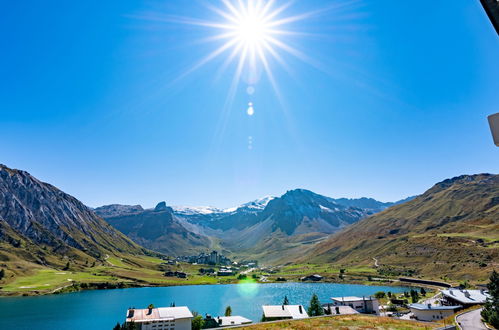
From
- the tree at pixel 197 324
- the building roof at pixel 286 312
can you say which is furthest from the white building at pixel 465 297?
the tree at pixel 197 324

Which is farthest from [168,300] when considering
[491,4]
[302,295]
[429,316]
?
[491,4]

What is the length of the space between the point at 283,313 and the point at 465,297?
191 feet

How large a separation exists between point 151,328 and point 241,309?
85184 mm

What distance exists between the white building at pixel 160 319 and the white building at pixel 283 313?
20.6m

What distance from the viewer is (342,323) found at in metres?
43.6

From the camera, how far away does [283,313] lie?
3049 inches

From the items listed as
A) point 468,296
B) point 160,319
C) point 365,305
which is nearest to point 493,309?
point 468,296

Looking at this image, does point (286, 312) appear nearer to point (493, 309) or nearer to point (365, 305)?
point (365, 305)

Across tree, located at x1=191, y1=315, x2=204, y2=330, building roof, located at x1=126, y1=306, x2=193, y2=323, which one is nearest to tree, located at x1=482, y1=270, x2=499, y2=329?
building roof, located at x1=126, y1=306, x2=193, y2=323

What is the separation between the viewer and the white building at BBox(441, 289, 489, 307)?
84.2 m

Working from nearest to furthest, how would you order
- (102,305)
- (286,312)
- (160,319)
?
1. (160,319)
2. (286,312)
3. (102,305)

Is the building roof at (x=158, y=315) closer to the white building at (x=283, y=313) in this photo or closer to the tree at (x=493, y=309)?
the white building at (x=283, y=313)

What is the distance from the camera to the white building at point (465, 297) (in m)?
84.2

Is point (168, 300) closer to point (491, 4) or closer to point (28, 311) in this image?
point (28, 311)
